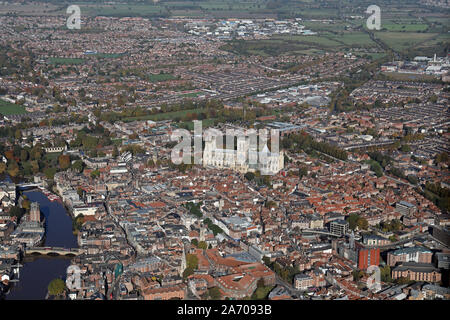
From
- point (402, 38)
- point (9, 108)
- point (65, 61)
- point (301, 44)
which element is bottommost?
point (9, 108)

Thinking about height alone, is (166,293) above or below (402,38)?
below

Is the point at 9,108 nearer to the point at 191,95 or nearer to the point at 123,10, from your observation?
the point at 191,95

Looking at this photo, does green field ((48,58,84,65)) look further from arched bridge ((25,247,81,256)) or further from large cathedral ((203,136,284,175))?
arched bridge ((25,247,81,256))

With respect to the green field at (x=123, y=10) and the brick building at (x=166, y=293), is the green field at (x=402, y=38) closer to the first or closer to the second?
the green field at (x=123, y=10)

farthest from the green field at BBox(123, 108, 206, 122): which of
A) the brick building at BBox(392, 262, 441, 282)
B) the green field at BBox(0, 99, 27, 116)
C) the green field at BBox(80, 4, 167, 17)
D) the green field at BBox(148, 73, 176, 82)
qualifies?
the green field at BBox(80, 4, 167, 17)

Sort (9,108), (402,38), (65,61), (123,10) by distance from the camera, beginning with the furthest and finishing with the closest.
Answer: (123,10), (402,38), (65,61), (9,108)

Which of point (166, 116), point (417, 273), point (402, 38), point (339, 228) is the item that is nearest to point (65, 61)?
point (166, 116)

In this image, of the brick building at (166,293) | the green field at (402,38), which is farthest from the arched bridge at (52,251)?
the green field at (402,38)
